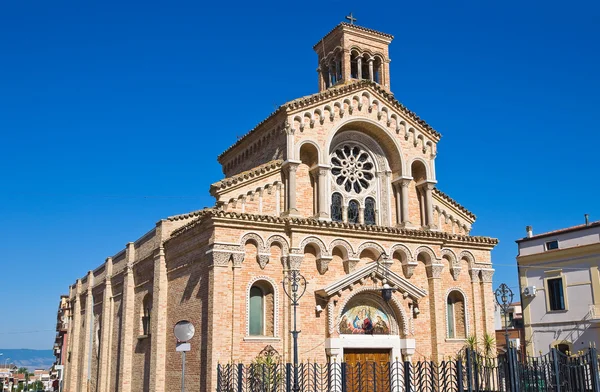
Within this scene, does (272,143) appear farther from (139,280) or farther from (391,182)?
(139,280)

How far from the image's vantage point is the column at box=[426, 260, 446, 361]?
25672 millimetres

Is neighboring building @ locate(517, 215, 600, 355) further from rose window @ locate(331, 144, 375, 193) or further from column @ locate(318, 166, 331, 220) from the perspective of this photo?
column @ locate(318, 166, 331, 220)

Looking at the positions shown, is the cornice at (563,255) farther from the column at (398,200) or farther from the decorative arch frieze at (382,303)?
the decorative arch frieze at (382,303)

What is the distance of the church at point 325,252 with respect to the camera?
903 inches

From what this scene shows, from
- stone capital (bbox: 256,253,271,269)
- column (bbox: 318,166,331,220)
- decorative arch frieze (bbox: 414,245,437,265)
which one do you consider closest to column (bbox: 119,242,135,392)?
stone capital (bbox: 256,253,271,269)

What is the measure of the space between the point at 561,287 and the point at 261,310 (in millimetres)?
20980

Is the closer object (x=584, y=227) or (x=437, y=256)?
(x=437, y=256)

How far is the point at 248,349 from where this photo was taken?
22281mm

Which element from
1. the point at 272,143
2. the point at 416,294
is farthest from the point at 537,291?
the point at 272,143

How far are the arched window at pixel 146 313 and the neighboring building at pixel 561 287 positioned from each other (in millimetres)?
22497

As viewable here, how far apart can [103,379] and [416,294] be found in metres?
17.0

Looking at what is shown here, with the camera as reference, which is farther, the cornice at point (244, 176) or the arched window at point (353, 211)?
the arched window at point (353, 211)

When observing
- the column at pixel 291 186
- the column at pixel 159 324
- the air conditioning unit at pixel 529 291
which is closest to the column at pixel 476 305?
the column at pixel 291 186

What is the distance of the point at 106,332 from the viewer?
110 feet
